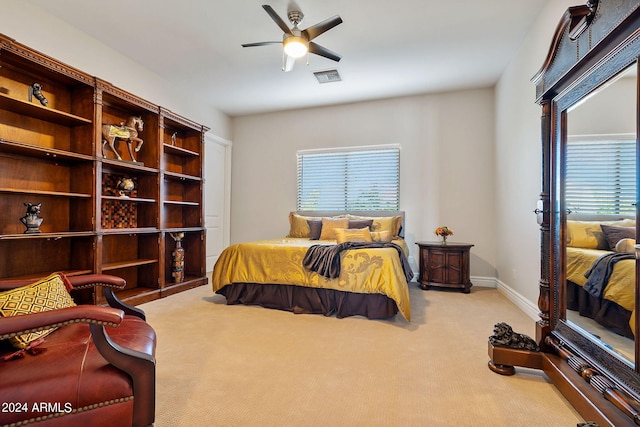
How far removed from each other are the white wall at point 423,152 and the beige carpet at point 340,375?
1.84m

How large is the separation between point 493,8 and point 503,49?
86cm

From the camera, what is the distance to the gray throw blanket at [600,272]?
1.41m

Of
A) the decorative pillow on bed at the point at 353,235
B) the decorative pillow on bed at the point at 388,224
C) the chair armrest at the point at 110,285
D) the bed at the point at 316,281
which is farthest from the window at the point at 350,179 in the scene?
the chair armrest at the point at 110,285

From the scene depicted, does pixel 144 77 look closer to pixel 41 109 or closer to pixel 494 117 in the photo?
pixel 41 109

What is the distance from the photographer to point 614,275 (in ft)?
4.59

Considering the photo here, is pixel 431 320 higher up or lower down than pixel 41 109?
lower down

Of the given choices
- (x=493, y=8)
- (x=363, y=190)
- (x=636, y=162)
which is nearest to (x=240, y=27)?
(x=493, y=8)

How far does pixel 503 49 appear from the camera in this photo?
3.62 m

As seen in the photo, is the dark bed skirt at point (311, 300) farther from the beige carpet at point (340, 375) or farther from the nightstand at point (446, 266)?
the nightstand at point (446, 266)

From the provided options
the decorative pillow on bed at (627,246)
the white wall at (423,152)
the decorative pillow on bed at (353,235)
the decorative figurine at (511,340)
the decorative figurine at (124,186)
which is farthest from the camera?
the white wall at (423,152)

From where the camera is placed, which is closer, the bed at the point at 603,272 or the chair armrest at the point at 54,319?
the chair armrest at the point at 54,319

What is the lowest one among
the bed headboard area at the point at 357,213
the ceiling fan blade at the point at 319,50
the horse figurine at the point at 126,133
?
the bed headboard area at the point at 357,213

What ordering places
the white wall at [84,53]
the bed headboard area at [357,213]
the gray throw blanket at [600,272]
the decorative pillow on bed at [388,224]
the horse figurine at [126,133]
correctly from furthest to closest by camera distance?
the bed headboard area at [357,213], the decorative pillow on bed at [388,224], the horse figurine at [126,133], the white wall at [84,53], the gray throw blanket at [600,272]

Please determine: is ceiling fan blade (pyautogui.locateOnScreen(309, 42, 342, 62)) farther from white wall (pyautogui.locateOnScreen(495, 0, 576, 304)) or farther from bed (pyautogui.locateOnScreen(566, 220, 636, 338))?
bed (pyautogui.locateOnScreen(566, 220, 636, 338))
